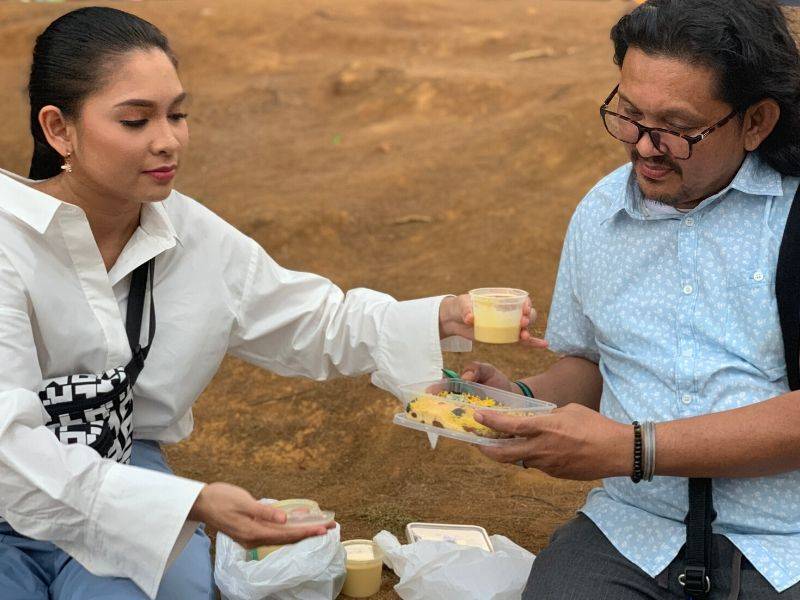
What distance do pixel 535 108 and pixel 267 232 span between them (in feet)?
10.7

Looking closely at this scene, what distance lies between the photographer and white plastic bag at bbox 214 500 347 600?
310 centimetres

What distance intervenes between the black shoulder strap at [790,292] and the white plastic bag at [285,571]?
136 centimetres

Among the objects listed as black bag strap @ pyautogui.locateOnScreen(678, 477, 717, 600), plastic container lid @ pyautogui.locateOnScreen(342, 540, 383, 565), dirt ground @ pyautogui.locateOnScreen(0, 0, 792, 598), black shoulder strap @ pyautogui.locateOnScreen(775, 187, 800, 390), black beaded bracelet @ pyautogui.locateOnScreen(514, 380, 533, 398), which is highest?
black shoulder strap @ pyautogui.locateOnScreen(775, 187, 800, 390)

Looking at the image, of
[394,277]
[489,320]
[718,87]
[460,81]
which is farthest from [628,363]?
[460,81]

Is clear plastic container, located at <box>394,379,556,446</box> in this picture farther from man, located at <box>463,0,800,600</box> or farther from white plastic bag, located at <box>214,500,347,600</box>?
white plastic bag, located at <box>214,500,347,600</box>

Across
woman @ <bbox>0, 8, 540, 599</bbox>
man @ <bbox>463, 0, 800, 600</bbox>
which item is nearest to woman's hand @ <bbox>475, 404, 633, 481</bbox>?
man @ <bbox>463, 0, 800, 600</bbox>

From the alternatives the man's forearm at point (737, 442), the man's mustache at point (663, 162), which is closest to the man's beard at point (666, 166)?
the man's mustache at point (663, 162)

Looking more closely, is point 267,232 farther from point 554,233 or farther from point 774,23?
point 774,23

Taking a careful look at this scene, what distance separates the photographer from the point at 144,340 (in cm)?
288

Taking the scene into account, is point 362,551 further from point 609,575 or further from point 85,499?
point 85,499

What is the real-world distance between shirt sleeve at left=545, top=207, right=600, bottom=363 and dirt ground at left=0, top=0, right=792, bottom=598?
100 centimetres

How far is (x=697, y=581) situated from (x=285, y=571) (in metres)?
1.19

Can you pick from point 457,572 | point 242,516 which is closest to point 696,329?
point 457,572

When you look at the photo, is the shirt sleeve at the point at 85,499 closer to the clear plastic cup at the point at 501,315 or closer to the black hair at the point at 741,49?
the clear plastic cup at the point at 501,315
